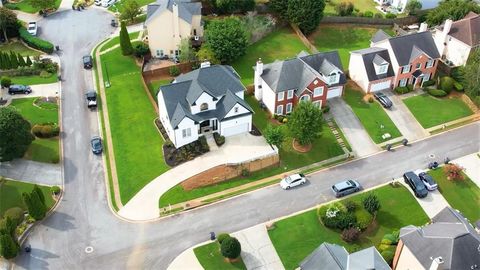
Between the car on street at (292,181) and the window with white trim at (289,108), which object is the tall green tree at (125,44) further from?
the car on street at (292,181)

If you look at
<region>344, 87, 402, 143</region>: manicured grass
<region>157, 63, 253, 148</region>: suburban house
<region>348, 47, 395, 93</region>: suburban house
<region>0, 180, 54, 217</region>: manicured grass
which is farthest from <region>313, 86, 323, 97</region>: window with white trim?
<region>0, 180, 54, 217</region>: manicured grass

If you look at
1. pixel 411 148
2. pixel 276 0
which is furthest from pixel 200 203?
pixel 276 0

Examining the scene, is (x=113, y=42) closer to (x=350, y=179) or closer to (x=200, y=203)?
(x=200, y=203)

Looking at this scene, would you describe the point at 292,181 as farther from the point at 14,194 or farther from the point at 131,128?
the point at 14,194

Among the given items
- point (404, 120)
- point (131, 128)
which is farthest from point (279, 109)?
point (131, 128)

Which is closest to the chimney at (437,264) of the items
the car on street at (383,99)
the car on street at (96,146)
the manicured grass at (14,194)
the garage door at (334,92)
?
the car on street at (383,99)
